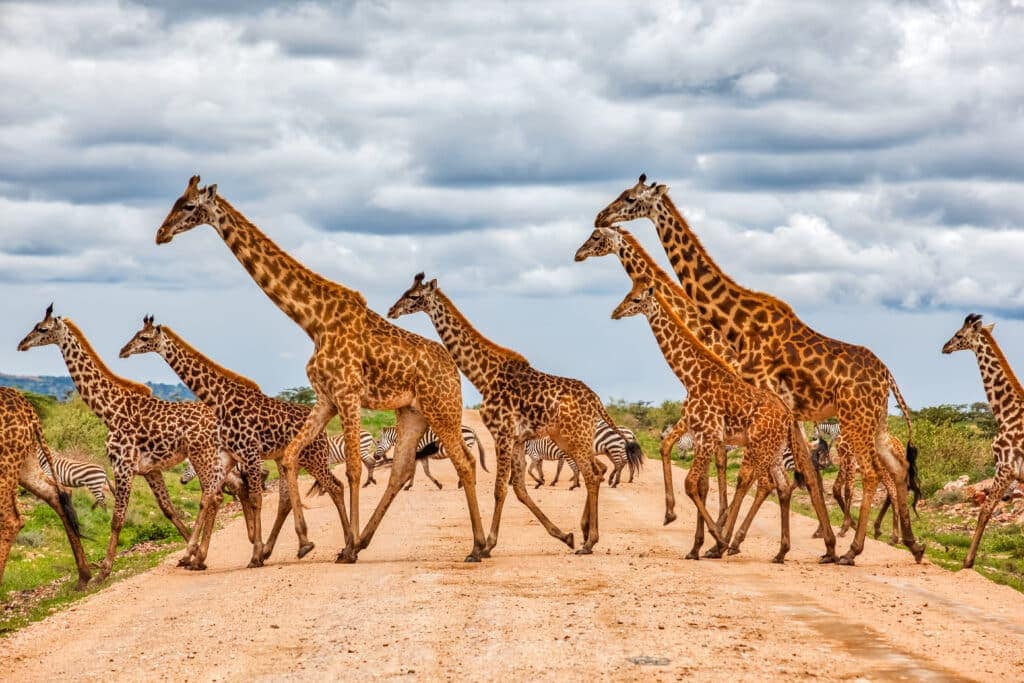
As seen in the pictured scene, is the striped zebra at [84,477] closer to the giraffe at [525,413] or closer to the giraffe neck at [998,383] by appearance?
the giraffe at [525,413]

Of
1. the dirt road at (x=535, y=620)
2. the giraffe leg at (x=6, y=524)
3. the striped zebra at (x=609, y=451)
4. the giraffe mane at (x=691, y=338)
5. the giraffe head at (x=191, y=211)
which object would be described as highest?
the giraffe head at (x=191, y=211)

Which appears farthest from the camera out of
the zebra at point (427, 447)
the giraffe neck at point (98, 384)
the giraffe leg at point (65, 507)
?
the zebra at point (427, 447)

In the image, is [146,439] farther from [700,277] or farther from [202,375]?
[700,277]

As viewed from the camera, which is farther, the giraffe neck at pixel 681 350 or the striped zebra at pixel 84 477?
the striped zebra at pixel 84 477

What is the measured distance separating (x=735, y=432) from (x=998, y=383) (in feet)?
11.6

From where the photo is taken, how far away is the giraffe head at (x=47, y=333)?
17.6m

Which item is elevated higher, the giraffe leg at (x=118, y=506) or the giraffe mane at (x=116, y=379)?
the giraffe mane at (x=116, y=379)

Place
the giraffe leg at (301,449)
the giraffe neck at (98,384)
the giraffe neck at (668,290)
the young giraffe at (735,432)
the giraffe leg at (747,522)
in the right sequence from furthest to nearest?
the giraffe neck at (668,290) < the giraffe neck at (98,384) < the giraffe leg at (747,522) < the young giraffe at (735,432) < the giraffe leg at (301,449)

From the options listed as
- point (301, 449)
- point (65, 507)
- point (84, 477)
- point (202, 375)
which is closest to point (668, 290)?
point (301, 449)

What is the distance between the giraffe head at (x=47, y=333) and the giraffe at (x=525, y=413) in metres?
5.44

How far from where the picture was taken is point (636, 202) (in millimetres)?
16766

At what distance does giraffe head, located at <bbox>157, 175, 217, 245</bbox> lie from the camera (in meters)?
15.6

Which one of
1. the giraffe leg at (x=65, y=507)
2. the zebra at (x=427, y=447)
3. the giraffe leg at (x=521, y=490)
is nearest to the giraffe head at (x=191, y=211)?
the giraffe leg at (x=65, y=507)

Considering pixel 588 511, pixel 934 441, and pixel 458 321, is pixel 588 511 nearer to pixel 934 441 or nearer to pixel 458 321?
pixel 458 321
